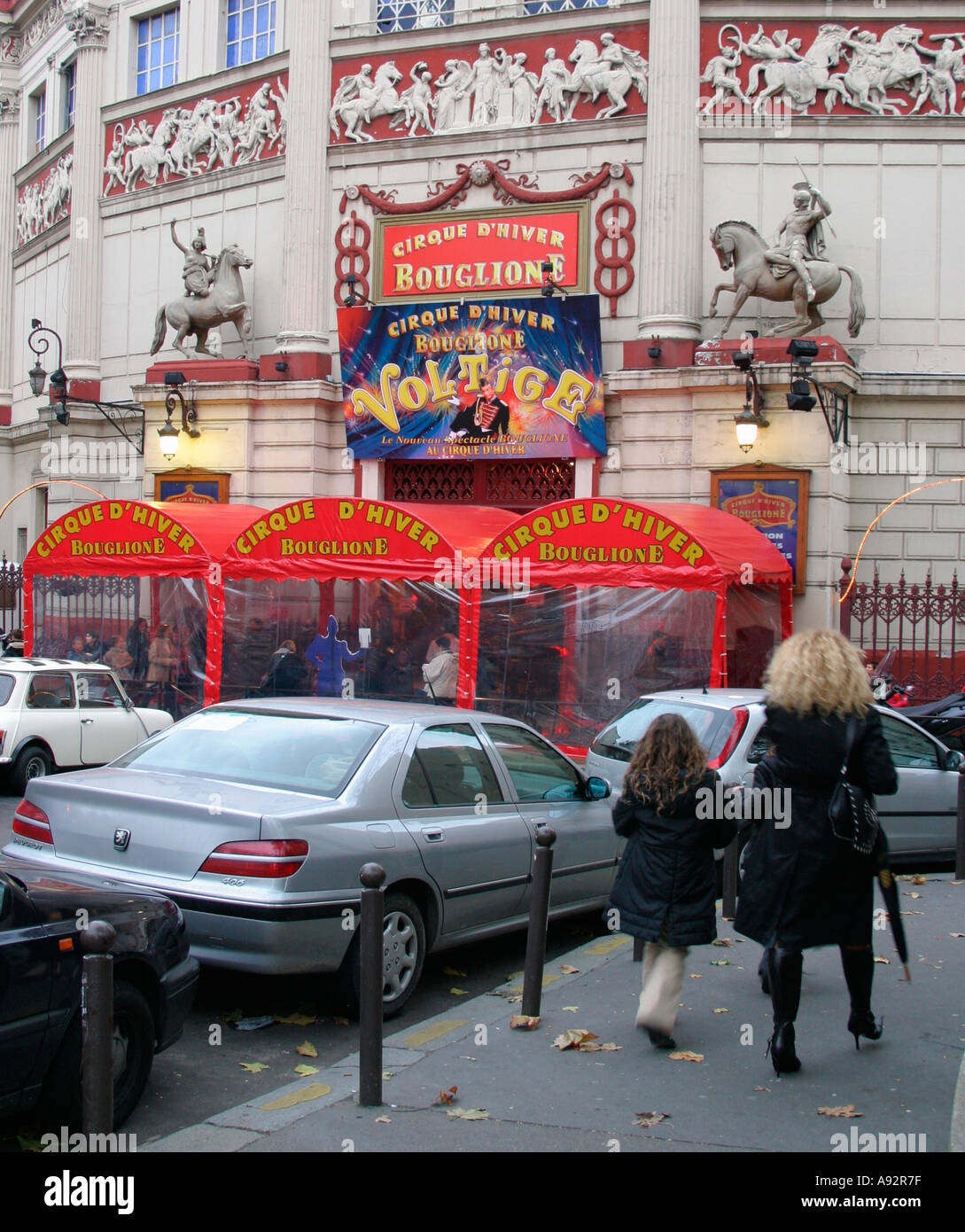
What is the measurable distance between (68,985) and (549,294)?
16.0 m

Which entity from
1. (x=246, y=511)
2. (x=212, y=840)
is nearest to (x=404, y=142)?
(x=246, y=511)

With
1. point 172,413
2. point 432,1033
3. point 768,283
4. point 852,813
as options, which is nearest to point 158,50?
point 172,413

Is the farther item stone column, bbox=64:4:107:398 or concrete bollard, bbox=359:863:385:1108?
stone column, bbox=64:4:107:398

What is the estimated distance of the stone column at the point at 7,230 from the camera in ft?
98.6

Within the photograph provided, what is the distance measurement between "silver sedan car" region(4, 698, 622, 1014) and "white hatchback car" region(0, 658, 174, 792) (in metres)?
6.99

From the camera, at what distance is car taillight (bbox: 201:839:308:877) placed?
6250mm

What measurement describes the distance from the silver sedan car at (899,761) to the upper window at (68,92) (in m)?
22.4

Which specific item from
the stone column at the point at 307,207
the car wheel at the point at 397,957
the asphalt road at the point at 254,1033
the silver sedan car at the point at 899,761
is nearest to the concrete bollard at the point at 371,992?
A: the asphalt road at the point at 254,1033

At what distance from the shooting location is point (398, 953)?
6.78 m

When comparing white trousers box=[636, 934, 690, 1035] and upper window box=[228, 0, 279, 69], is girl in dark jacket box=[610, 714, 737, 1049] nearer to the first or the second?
white trousers box=[636, 934, 690, 1035]

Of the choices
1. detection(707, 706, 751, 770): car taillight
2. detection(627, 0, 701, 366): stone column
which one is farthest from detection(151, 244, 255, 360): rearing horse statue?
detection(707, 706, 751, 770): car taillight

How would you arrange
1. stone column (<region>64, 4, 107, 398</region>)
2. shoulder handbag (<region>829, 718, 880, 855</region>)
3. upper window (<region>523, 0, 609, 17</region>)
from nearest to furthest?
shoulder handbag (<region>829, 718, 880, 855</region>) → upper window (<region>523, 0, 609, 17</region>) → stone column (<region>64, 4, 107, 398</region>)

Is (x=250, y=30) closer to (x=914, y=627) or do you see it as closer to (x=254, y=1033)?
(x=914, y=627)

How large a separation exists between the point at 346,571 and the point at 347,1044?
9730mm
